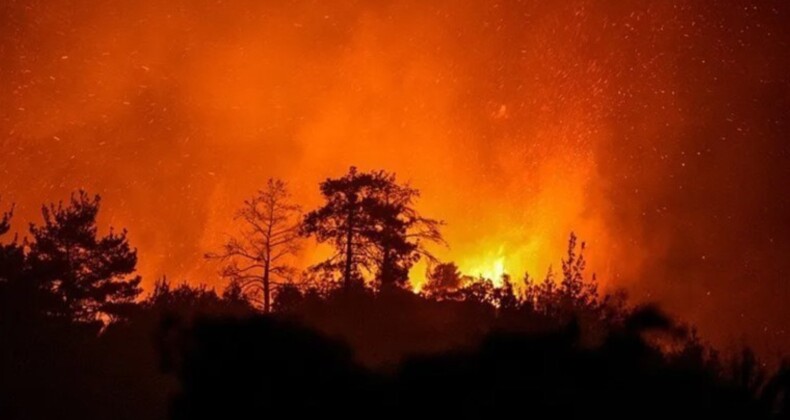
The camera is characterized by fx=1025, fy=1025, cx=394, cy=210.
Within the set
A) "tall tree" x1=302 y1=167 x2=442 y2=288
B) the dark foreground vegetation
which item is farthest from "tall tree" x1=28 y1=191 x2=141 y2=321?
"tall tree" x1=302 y1=167 x2=442 y2=288

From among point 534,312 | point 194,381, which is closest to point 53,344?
point 534,312

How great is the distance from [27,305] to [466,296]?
1560 cm

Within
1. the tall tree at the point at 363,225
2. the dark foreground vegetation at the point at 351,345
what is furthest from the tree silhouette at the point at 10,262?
the tall tree at the point at 363,225

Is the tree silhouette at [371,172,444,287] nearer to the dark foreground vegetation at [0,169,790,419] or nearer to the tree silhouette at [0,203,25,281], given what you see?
the dark foreground vegetation at [0,169,790,419]

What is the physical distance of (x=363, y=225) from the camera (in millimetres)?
40062

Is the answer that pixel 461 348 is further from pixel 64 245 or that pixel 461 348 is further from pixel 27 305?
pixel 64 245

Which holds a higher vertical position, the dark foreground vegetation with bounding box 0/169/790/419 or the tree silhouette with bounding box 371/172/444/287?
the tree silhouette with bounding box 371/172/444/287

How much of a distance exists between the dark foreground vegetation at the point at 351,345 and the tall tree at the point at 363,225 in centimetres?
7

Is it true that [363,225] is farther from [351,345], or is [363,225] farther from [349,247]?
[351,345]

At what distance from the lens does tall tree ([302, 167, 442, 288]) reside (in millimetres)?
39875

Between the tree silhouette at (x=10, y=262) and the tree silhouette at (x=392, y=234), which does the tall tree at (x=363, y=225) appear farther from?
the tree silhouette at (x=10, y=262)

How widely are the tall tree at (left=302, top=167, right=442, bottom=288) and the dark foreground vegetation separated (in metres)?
0.07

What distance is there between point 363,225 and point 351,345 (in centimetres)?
2859

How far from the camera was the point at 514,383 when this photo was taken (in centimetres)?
902
